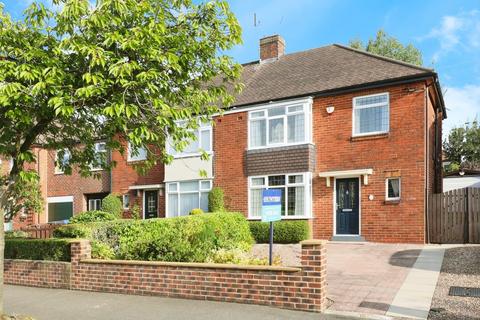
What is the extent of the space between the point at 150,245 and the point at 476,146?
36484 millimetres

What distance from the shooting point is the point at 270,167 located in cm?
1758

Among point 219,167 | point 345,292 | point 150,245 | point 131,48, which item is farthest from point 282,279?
point 219,167

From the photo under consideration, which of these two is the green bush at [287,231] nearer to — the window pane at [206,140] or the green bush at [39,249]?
the window pane at [206,140]

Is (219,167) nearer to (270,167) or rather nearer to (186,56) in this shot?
(270,167)

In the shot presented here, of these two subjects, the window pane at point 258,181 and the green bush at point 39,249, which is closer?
the green bush at point 39,249

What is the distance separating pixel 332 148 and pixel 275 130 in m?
2.33

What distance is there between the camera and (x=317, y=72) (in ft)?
60.1

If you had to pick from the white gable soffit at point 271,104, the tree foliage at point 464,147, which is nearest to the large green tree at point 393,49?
the tree foliage at point 464,147

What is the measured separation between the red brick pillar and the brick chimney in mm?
15288

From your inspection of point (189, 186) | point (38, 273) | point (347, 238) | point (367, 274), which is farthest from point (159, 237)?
point (189, 186)

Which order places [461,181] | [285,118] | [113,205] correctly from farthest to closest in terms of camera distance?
[461,181] → [113,205] → [285,118]

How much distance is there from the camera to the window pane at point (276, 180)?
17.5 metres

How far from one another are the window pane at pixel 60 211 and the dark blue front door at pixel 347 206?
1484 cm

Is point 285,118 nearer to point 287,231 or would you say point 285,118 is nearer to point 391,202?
point 287,231
